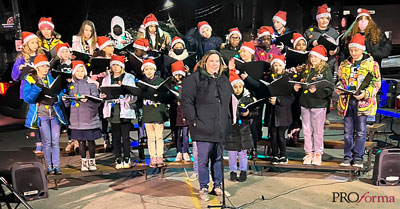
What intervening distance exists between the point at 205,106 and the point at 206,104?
3cm

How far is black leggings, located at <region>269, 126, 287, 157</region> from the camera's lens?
236 inches

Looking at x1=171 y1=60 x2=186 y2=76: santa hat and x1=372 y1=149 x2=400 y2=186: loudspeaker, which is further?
x1=171 y1=60 x2=186 y2=76: santa hat

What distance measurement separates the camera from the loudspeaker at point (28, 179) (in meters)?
5.05

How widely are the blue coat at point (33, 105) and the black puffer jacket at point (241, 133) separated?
7.92 feet

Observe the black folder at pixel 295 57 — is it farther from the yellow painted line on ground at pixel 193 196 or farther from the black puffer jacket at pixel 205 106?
the yellow painted line on ground at pixel 193 196

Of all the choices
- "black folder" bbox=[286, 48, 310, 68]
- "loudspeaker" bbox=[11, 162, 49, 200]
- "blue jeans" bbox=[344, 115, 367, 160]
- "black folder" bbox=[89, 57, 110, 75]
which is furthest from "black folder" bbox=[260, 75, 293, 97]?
"loudspeaker" bbox=[11, 162, 49, 200]

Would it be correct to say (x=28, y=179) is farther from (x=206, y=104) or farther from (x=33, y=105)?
(x=206, y=104)

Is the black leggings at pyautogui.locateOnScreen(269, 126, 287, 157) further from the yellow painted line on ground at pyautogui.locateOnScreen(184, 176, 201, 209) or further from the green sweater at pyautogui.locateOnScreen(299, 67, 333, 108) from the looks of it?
the yellow painted line on ground at pyautogui.locateOnScreen(184, 176, 201, 209)

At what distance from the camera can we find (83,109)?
5.70 meters

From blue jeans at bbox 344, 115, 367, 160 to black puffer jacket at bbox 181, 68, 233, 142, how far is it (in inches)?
80.3

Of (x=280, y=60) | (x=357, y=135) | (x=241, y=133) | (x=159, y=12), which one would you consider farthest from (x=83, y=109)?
(x=159, y=12)

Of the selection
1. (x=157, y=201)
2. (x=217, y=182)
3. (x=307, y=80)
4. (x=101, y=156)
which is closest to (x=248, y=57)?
(x=307, y=80)

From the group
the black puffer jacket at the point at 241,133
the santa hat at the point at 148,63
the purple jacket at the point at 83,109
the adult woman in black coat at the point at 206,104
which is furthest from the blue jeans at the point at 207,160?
the purple jacket at the point at 83,109

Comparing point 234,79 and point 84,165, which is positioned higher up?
point 234,79
